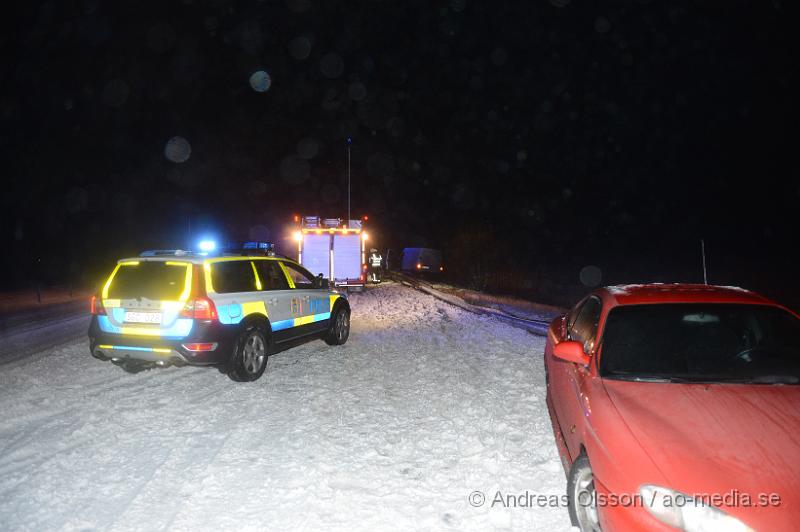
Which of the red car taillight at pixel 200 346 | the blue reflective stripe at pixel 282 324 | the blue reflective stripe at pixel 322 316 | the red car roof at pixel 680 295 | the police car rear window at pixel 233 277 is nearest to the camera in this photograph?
the red car roof at pixel 680 295

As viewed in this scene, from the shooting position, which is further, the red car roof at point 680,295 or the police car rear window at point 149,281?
the police car rear window at point 149,281

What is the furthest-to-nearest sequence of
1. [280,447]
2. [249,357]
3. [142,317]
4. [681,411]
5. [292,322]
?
1. [292,322]
2. [249,357]
3. [142,317]
4. [280,447]
5. [681,411]

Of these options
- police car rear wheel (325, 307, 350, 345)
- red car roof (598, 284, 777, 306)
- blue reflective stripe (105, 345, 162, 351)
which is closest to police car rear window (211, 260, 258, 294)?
blue reflective stripe (105, 345, 162, 351)

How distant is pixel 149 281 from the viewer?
732cm

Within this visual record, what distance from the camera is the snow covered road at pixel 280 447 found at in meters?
3.89

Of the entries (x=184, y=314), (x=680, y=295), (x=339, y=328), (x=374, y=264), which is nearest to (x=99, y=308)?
(x=184, y=314)

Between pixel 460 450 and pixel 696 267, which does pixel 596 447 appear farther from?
pixel 696 267

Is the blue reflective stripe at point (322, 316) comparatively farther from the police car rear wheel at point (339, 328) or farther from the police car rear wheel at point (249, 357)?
the police car rear wheel at point (249, 357)

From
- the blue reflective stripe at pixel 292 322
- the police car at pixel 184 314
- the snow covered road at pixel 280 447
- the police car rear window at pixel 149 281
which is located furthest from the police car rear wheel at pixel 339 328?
the police car rear window at pixel 149 281

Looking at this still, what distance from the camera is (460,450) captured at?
16.8 feet

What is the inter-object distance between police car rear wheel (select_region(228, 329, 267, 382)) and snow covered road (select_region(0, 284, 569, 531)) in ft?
0.57

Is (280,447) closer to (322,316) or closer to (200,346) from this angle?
(200,346)

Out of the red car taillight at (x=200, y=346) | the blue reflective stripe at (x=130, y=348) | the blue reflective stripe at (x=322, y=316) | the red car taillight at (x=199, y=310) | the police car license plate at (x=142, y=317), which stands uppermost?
the red car taillight at (x=199, y=310)

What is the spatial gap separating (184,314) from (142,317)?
60 centimetres
